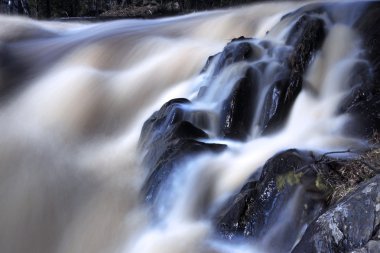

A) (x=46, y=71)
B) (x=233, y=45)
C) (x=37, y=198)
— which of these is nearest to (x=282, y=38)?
(x=233, y=45)

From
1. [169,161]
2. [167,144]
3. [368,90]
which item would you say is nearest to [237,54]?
[368,90]

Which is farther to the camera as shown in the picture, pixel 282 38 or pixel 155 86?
pixel 155 86

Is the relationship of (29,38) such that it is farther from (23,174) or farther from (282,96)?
(282,96)

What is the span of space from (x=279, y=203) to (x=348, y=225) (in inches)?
38.6

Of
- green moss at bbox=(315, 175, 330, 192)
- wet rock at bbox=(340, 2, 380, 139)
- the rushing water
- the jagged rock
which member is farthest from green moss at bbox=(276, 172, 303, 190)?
the jagged rock

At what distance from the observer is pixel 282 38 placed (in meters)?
7.77

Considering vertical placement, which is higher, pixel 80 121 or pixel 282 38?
pixel 282 38

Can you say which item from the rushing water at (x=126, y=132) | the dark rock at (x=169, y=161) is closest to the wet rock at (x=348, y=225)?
the rushing water at (x=126, y=132)

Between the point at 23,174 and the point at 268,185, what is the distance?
4289 millimetres

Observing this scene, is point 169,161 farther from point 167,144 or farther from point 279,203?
point 279,203

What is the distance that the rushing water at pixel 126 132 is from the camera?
5387 millimetres

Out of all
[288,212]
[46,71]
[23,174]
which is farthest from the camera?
[46,71]

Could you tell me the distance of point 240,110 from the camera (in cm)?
661

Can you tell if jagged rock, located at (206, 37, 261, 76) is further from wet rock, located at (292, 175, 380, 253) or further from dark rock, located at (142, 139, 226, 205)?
wet rock, located at (292, 175, 380, 253)
